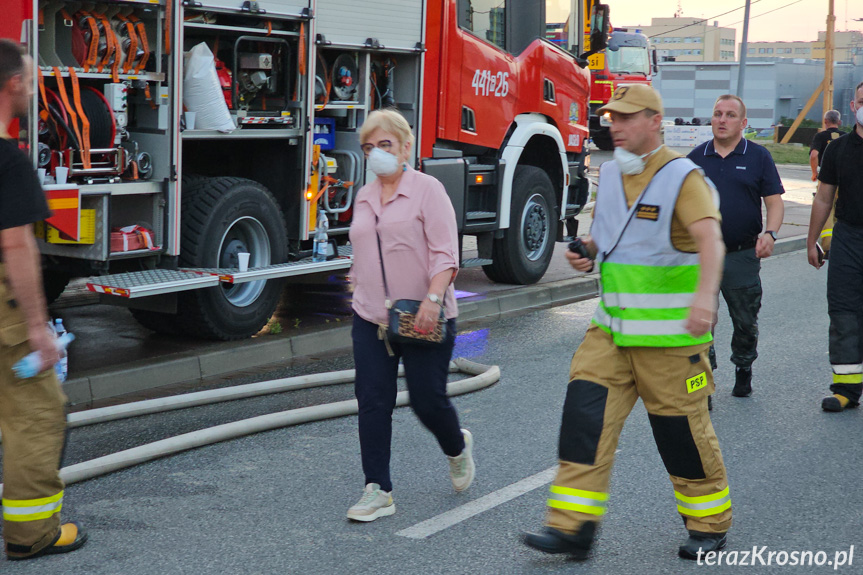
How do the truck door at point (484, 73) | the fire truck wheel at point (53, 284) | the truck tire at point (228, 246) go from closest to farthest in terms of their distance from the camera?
the truck tire at point (228, 246)
the fire truck wheel at point (53, 284)
the truck door at point (484, 73)

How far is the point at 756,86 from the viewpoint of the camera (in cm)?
6625

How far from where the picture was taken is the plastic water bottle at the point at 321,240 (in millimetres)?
8266

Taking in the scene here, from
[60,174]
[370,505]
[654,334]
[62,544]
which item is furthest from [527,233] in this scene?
[62,544]

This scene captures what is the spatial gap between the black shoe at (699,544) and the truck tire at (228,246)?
13.8 ft

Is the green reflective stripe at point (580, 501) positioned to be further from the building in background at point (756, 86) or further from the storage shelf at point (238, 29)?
the building in background at point (756, 86)

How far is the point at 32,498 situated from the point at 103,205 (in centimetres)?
291

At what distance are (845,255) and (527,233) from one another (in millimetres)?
4683

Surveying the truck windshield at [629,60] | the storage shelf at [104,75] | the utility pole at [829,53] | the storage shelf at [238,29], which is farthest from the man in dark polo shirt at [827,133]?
→ the utility pole at [829,53]

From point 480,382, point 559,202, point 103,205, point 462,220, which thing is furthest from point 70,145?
point 559,202

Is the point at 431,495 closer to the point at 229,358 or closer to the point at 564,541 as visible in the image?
the point at 564,541

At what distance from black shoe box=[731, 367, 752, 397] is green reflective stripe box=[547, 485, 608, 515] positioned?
120 inches

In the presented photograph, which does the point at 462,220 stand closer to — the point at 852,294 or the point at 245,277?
the point at 245,277

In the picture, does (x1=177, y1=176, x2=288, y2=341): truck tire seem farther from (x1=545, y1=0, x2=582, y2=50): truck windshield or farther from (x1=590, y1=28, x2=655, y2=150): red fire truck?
(x1=590, y1=28, x2=655, y2=150): red fire truck

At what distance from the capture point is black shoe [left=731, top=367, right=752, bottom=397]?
6.63 m
